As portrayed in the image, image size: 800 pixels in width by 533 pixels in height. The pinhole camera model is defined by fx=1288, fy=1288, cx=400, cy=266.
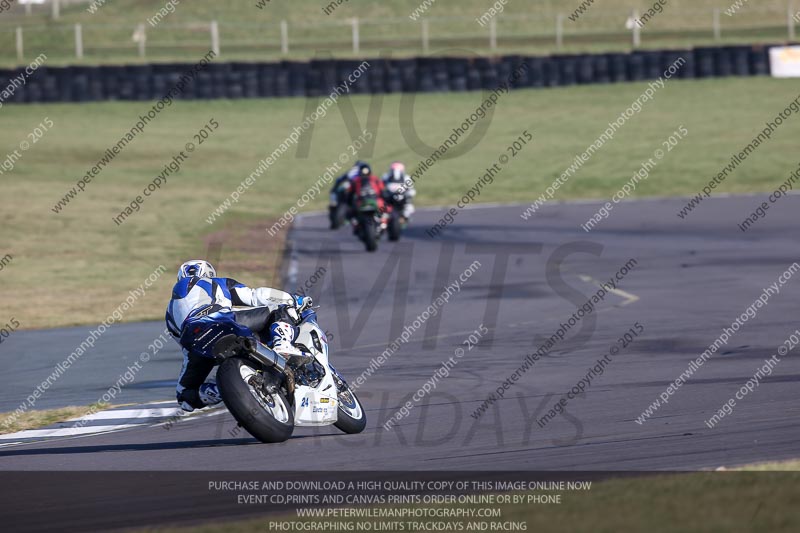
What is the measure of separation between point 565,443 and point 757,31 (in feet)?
133

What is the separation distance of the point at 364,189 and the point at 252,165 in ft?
49.0

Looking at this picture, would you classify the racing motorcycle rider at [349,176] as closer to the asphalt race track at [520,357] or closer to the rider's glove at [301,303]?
the asphalt race track at [520,357]

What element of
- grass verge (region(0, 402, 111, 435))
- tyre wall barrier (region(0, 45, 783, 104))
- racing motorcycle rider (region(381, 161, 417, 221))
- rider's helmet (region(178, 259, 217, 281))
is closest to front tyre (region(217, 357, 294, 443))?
rider's helmet (region(178, 259, 217, 281))

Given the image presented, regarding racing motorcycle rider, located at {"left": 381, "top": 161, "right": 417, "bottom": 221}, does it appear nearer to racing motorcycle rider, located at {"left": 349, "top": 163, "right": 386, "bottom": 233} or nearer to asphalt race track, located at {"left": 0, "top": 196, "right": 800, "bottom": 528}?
racing motorcycle rider, located at {"left": 349, "top": 163, "right": 386, "bottom": 233}

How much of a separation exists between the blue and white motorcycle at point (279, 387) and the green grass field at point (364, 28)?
32899 millimetres

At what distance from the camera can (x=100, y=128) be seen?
3934cm

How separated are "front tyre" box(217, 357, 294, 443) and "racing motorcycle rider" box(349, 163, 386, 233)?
44.1ft

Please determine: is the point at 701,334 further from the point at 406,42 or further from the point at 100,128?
the point at 406,42

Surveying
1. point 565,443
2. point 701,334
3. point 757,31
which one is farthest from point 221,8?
point 565,443

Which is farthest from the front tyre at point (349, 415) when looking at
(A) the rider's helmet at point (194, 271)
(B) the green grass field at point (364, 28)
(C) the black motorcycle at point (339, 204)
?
(B) the green grass field at point (364, 28)

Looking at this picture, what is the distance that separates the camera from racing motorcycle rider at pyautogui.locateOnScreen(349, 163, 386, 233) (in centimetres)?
2203

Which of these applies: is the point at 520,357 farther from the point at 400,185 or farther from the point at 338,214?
the point at 338,214

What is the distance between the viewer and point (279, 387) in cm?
865

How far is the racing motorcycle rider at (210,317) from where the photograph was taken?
8.81 meters
